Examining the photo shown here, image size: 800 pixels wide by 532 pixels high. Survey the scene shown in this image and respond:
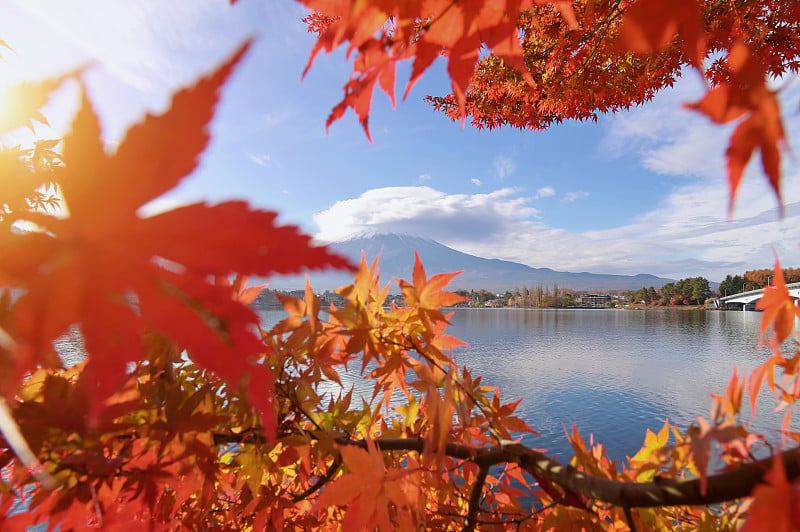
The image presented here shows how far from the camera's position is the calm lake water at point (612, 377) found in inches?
302

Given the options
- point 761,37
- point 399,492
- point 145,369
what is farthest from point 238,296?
point 761,37

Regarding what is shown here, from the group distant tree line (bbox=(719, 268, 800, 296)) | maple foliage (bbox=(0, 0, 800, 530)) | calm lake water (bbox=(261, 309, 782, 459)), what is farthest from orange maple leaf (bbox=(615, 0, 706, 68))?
distant tree line (bbox=(719, 268, 800, 296))

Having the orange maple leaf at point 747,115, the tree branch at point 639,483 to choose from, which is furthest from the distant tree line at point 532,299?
the orange maple leaf at point 747,115

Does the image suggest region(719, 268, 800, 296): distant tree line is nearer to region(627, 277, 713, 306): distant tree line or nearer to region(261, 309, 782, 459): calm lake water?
region(627, 277, 713, 306): distant tree line

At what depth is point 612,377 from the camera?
11.4m

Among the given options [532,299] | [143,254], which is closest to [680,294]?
[532,299]

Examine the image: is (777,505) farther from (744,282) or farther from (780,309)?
(744,282)

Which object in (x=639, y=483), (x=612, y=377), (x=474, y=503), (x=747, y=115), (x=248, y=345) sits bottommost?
(x=612, y=377)

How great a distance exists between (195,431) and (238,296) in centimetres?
28

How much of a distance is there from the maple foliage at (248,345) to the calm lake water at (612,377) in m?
3.95

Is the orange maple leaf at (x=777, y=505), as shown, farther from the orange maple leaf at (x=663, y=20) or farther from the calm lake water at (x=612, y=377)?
the calm lake water at (x=612, y=377)

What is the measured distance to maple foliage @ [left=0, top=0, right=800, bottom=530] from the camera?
19 centimetres

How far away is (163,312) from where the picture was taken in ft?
0.61

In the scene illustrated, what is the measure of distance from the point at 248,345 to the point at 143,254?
78 millimetres
